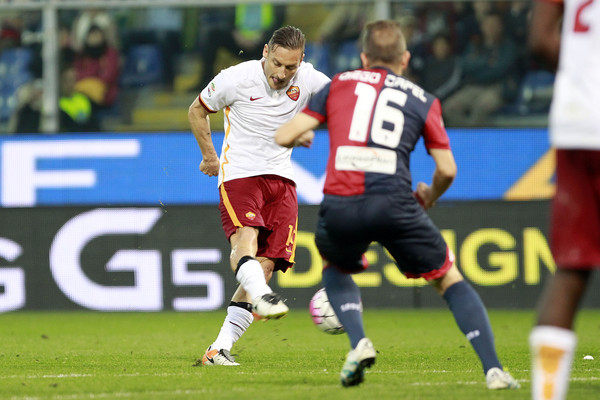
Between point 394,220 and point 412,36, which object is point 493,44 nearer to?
point 412,36

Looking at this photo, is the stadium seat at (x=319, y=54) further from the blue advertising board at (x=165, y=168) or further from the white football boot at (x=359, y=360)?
the white football boot at (x=359, y=360)

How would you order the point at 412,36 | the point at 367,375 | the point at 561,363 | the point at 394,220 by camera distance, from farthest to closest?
the point at 412,36 < the point at 367,375 < the point at 394,220 < the point at 561,363

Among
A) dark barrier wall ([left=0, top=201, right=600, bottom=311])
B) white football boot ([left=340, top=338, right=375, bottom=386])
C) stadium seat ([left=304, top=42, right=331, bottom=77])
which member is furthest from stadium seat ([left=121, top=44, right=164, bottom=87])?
white football boot ([left=340, top=338, right=375, bottom=386])

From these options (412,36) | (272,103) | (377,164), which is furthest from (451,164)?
(412,36)

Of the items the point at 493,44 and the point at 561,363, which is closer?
the point at 561,363

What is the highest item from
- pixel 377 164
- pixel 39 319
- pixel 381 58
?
pixel 381 58

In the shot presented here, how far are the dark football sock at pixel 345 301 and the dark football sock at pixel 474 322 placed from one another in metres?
0.45

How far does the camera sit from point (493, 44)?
1238cm

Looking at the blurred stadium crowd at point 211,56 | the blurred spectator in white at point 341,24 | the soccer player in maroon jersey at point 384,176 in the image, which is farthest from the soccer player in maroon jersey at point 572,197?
the blurred spectator in white at point 341,24

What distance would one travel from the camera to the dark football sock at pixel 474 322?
4801 mm

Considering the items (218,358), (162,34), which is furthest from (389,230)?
(162,34)

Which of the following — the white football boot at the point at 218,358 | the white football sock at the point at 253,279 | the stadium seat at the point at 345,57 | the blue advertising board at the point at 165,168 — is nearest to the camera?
the white football sock at the point at 253,279

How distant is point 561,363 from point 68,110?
9.82 meters

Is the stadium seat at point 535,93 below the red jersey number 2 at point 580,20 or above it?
below
